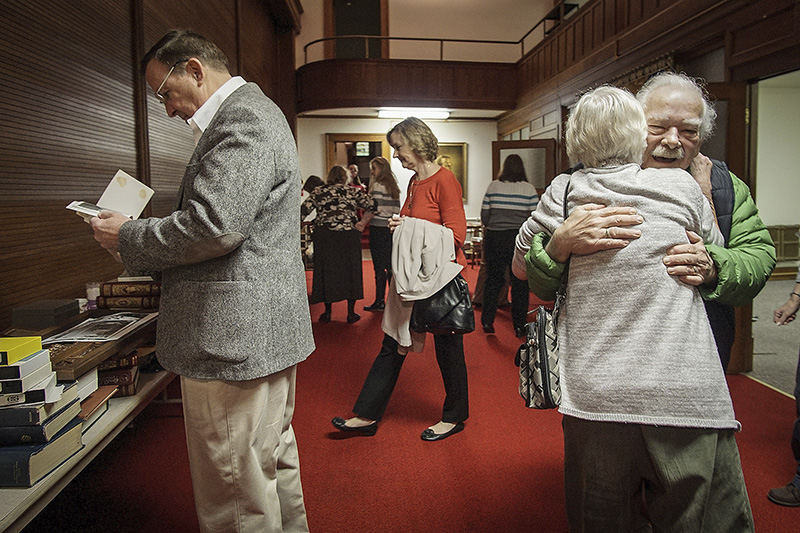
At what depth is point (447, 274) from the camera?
8.89 feet

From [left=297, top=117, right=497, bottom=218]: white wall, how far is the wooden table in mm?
10477

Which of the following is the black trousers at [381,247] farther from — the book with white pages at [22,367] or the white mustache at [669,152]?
the book with white pages at [22,367]

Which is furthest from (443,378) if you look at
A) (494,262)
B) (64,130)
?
(494,262)

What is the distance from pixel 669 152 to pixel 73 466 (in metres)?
1.87

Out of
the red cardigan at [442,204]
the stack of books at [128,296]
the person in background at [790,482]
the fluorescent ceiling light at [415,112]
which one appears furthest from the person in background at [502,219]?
the fluorescent ceiling light at [415,112]

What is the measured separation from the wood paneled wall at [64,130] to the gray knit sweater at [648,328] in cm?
205

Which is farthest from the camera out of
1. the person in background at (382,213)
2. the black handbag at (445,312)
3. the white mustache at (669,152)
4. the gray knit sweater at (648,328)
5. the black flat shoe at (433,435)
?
the person in background at (382,213)

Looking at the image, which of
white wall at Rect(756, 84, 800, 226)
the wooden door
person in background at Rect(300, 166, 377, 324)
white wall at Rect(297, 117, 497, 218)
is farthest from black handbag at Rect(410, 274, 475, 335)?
white wall at Rect(297, 117, 497, 218)

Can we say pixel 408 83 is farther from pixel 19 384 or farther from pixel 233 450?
pixel 19 384

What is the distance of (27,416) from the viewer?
1.39 metres

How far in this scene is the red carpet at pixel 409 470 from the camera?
2.23 meters

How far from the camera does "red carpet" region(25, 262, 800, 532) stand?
2.23 m

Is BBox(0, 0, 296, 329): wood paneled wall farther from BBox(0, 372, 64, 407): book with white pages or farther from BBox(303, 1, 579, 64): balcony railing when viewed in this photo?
BBox(303, 1, 579, 64): balcony railing

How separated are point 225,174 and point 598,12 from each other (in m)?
6.78
